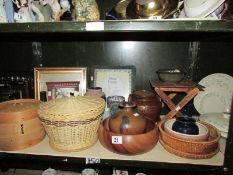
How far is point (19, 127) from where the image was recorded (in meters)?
0.87

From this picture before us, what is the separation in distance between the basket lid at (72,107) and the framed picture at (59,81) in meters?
0.32

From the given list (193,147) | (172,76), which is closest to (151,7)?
(172,76)

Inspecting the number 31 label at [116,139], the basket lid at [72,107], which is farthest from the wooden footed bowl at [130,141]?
the basket lid at [72,107]

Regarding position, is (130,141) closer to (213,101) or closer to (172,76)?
(172,76)

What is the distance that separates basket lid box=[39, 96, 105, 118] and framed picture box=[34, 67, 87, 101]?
1.05ft

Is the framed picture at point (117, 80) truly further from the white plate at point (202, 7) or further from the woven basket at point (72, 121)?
the white plate at point (202, 7)

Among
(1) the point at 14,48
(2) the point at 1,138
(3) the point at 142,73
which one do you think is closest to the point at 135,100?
(3) the point at 142,73

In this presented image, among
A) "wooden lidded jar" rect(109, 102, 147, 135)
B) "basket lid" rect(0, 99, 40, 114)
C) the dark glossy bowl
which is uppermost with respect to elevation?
the dark glossy bowl

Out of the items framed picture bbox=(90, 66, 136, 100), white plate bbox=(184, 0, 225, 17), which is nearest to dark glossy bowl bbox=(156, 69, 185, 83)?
framed picture bbox=(90, 66, 136, 100)

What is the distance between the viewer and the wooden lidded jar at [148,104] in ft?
3.25

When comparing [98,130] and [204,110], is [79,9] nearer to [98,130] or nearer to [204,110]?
[98,130]

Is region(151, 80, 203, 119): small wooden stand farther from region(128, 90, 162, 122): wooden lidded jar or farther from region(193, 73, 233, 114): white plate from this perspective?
region(193, 73, 233, 114): white plate

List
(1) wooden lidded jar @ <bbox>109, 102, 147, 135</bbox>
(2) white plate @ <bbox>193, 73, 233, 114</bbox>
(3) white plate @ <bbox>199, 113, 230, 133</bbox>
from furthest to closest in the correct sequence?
(2) white plate @ <bbox>193, 73, 233, 114</bbox>
(3) white plate @ <bbox>199, 113, 230, 133</bbox>
(1) wooden lidded jar @ <bbox>109, 102, 147, 135</bbox>

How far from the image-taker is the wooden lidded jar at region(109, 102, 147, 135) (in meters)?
0.84
